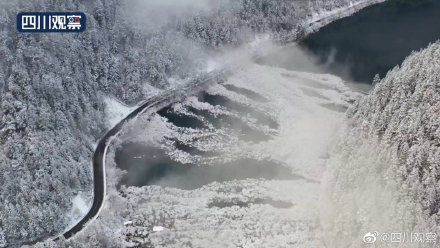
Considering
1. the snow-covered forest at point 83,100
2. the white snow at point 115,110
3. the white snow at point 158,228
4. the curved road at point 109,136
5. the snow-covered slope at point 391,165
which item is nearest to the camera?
the snow-covered slope at point 391,165

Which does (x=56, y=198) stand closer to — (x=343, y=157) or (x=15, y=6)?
(x=15, y=6)

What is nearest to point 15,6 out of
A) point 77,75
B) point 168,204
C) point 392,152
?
point 77,75

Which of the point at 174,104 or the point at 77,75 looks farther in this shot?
the point at 174,104

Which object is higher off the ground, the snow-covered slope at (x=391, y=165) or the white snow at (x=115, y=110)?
the snow-covered slope at (x=391, y=165)

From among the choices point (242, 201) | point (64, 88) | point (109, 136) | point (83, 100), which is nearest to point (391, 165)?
point (242, 201)

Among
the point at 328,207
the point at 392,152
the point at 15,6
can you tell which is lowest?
the point at 328,207
